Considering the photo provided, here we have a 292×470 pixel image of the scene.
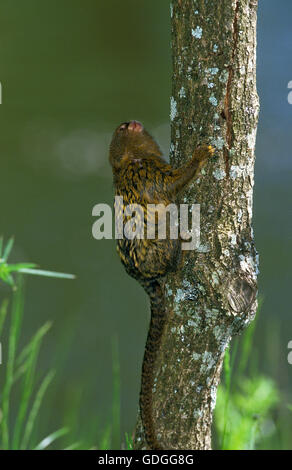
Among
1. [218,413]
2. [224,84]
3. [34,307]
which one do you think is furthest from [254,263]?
[34,307]

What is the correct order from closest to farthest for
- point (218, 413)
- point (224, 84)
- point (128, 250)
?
point (224, 84) → point (128, 250) → point (218, 413)

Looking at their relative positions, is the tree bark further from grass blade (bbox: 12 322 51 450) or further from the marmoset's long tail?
grass blade (bbox: 12 322 51 450)

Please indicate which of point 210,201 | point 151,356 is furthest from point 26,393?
point 210,201

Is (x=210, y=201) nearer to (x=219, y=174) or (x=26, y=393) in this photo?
(x=219, y=174)

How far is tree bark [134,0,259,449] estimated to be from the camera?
1619 mm

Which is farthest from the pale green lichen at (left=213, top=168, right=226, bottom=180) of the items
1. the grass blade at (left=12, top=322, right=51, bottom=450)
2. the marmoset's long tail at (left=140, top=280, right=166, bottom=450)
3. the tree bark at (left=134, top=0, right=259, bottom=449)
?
the grass blade at (left=12, top=322, right=51, bottom=450)

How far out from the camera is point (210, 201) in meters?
1.65

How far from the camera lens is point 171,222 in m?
1.78

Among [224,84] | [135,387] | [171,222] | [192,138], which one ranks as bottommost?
[135,387]

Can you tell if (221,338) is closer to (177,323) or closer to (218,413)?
(177,323)

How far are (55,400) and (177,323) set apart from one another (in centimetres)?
232

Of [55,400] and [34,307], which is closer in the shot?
[55,400]

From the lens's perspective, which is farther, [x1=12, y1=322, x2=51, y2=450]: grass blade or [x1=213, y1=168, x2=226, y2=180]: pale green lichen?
[x1=12, y1=322, x2=51, y2=450]: grass blade
